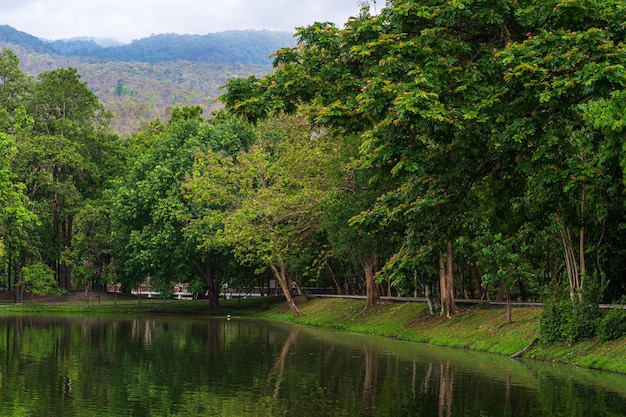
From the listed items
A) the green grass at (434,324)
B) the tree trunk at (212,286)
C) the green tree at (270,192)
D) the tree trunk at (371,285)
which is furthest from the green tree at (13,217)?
the tree trunk at (371,285)

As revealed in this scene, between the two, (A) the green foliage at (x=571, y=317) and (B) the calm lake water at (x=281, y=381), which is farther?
(A) the green foliage at (x=571, y=317)

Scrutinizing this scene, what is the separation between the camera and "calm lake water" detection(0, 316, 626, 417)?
17047mm

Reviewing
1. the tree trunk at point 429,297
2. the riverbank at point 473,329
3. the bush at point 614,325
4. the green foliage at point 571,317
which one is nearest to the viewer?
the bush at point 614,325

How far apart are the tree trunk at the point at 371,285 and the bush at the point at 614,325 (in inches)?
971

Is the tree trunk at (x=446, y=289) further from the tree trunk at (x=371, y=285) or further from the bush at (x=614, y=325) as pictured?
the bush at (x=614, y=325)

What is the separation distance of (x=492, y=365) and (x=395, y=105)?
44.5 feet

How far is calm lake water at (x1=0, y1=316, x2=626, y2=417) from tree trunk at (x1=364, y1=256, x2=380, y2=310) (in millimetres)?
14778

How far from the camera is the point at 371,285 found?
52.3 metres

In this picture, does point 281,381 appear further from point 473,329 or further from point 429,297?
point 429,297

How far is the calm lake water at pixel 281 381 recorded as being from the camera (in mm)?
17047

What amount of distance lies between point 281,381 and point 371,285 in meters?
30.8

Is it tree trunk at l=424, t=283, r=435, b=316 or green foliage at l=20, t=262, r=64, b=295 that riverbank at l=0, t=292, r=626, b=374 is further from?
green foliage at l=20, t=262, r=64, b=295

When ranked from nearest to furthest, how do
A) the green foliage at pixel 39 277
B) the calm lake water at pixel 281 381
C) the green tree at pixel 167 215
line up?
the calm lake water at pixel 281 381 → the green tree at pixel 167 215 → the green foliage at pixel 39 277

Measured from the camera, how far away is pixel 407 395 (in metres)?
19.4
